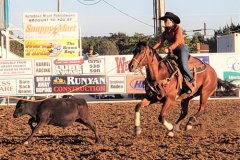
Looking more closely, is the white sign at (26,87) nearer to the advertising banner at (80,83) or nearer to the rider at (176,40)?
the advertising banner at (80,83)

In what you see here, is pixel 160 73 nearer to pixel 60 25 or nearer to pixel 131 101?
pixel 131 101

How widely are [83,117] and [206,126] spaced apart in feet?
13.5

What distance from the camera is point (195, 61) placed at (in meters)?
11.9

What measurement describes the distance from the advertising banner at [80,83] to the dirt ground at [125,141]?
538cm

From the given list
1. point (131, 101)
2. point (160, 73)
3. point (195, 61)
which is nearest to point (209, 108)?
point (131, 101)

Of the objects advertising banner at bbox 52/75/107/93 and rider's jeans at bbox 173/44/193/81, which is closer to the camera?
rider's jeans at bbox 173/44/193/81

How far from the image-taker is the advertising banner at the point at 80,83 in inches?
875

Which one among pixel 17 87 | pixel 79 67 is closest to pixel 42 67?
pixel 17 87

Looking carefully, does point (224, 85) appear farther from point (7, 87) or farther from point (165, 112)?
point (7, 87)

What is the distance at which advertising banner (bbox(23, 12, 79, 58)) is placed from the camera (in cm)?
2416

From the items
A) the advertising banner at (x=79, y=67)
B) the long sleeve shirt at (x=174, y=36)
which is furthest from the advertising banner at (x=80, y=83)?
the long sleeve shirt at (x=174, y=36)

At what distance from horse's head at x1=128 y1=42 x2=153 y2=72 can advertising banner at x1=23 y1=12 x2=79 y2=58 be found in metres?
13.7

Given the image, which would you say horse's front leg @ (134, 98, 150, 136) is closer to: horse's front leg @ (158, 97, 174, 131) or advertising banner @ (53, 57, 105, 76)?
horse's front leg @ (158, 97, 174, 131)

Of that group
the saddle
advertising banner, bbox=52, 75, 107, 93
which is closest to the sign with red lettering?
advertising banner, bbox=52, 75, 107, 93
